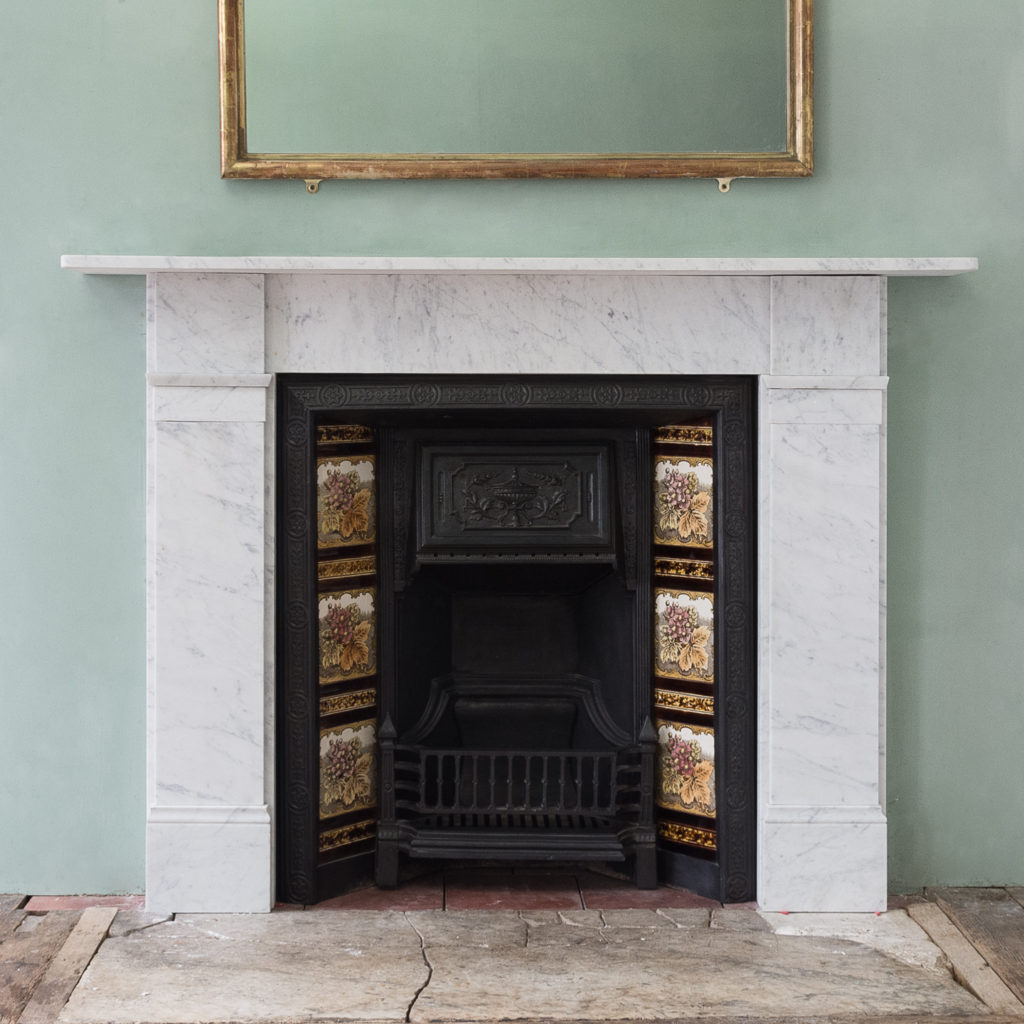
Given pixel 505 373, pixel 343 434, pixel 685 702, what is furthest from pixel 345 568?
pixel 685 702

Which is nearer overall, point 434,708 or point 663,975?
point 663,975

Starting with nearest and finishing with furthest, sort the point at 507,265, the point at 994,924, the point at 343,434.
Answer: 1. the point at 507,265
2. the point at 994,924
3. the point at 343,434

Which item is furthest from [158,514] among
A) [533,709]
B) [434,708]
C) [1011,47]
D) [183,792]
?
[1011,47]

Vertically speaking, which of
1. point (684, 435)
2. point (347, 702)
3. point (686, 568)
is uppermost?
point (684, 435)

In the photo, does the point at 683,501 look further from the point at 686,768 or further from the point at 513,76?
the point at 513,76

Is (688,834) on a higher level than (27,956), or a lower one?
higher

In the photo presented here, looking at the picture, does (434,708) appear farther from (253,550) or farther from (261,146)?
(261,146)

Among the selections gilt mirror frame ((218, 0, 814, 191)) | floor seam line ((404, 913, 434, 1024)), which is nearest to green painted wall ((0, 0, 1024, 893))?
gilt mirror frame ((218, 0, 814, 191))

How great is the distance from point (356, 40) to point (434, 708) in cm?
171

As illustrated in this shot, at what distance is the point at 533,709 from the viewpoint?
3191 millimetres

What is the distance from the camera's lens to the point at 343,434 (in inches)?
116

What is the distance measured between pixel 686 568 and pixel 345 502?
89 cm

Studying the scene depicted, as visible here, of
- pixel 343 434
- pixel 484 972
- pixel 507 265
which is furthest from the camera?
pixel 343 434

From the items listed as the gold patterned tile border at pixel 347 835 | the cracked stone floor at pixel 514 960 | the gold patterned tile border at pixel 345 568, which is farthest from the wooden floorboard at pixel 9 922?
the gold patterned tile border at pixel 345 568
